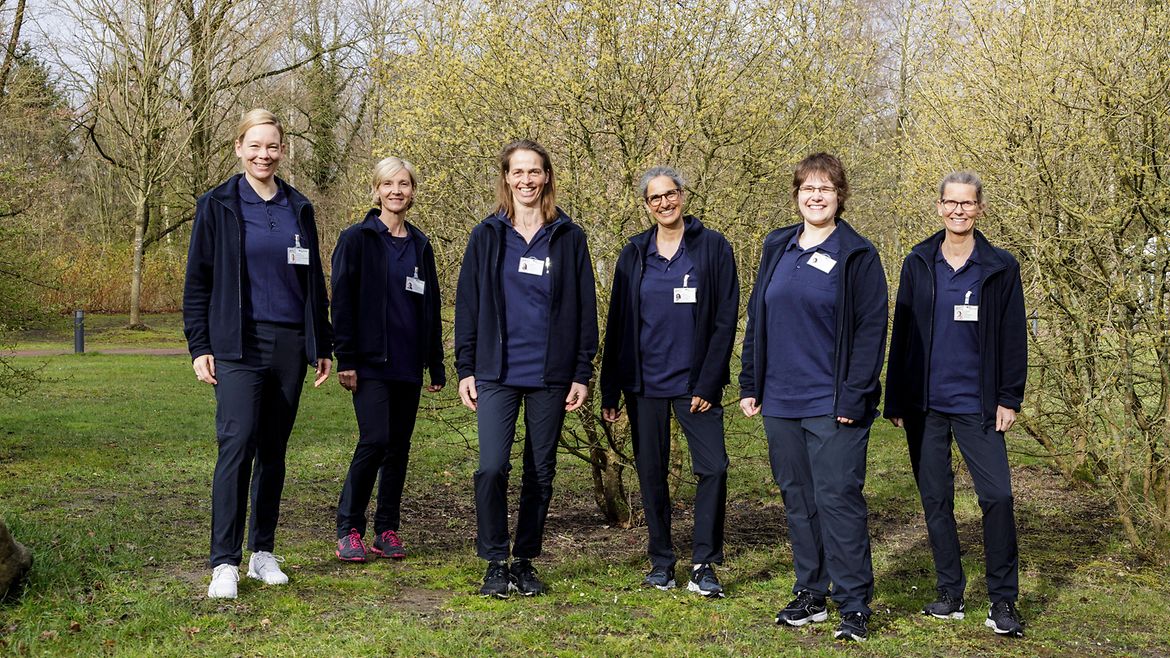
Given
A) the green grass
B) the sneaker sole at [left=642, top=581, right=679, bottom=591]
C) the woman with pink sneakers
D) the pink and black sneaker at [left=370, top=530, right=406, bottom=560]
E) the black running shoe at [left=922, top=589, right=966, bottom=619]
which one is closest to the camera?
the black running shoe at [left=922, top=589, right=966, bottom=619]

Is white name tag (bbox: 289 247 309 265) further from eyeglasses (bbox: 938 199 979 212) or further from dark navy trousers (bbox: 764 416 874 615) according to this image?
eyeglasses (bbox: 938 199 979 212)

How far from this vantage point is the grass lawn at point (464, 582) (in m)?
4.38

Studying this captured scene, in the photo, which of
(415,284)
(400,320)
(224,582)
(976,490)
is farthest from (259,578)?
(976,490)

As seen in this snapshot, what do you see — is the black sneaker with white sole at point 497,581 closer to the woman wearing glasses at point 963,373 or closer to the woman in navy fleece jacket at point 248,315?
the woman in navy fleece jacket at point 248,315

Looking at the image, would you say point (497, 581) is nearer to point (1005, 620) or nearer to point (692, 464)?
point (692, 464)

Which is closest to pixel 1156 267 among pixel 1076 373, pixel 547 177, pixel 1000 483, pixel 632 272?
pixel 1076 373

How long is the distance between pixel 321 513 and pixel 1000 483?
4.38 metres

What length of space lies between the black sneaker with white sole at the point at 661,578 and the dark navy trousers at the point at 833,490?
29.2 inches

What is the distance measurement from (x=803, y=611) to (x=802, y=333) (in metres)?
1.20

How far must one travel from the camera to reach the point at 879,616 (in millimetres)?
4961

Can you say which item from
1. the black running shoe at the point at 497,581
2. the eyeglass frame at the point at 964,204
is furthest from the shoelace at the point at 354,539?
the eyeglass frame at the point at 964,204

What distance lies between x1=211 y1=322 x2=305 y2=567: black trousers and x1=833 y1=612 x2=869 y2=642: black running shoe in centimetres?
→ 253

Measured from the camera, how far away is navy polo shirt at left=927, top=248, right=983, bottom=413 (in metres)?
4.82

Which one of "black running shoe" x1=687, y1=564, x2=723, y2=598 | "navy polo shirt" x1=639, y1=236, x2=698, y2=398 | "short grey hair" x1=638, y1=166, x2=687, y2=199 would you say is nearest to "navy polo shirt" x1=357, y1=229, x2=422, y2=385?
"navy polo shirt" x1=639, y1=236, x2=698, y2=398
